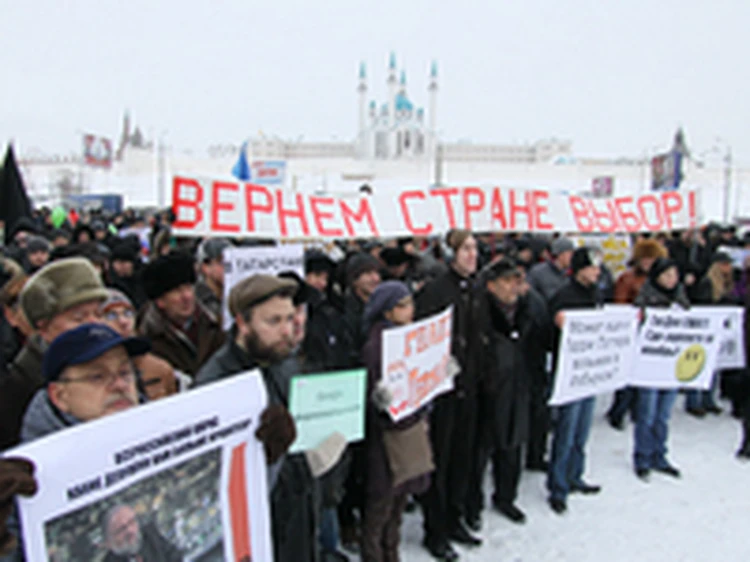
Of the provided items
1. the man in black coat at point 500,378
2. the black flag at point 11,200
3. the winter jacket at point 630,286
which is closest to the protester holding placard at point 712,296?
the winter jacket at point 630,286

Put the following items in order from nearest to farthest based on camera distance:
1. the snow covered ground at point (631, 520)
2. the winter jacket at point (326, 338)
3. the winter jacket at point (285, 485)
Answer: the winter jacket at point (285, 485), the winter jacket at point (326, 338), the snow covered ground at point (631, 520)

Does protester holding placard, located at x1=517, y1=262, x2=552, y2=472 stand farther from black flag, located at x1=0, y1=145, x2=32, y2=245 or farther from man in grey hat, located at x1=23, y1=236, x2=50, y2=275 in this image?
black flag, located at x1=0, y1=145, x2=32, y2=245

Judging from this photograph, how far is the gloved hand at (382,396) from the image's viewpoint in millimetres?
2707

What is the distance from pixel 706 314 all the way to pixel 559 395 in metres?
1.67

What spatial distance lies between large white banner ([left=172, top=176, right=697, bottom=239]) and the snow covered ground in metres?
2.15

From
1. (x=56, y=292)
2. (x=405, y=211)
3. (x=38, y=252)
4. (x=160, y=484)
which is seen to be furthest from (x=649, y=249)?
(x=38, y=252)

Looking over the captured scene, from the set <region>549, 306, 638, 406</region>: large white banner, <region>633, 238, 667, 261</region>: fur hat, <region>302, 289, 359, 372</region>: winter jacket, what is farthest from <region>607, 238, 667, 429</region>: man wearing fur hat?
<region>302, 289, 359, 372</region>: winter jacket

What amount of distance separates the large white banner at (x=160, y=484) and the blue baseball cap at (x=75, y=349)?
0.79 ft

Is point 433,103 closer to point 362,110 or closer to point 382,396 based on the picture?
point 362,110

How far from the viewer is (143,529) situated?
56.1 inches

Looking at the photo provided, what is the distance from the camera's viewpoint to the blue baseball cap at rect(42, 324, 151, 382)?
5.05ft

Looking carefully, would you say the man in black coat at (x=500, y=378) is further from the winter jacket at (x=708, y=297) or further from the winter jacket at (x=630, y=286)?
the winter jacket at (x=708, y=297)

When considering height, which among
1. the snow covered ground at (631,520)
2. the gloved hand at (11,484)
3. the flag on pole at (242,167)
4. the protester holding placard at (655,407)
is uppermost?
the flag on pole at (242,167)

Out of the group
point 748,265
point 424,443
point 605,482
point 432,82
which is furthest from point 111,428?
point 432,82
